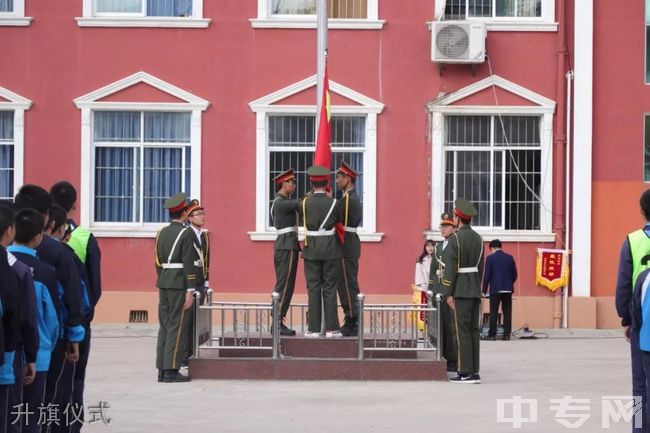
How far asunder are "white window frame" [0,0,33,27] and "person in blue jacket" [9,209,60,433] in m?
15.7

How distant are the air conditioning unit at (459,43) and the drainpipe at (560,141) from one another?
147 centimetres

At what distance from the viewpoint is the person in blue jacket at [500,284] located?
23031mm

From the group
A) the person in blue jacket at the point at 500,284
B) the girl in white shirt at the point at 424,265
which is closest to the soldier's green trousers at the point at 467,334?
the person in blue jacket at the point at 500,284

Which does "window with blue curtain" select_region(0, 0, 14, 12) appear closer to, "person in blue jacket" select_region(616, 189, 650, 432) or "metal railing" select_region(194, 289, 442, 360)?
"metal railing" select_region(194, 289, 442, 360)

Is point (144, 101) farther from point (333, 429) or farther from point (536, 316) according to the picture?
point (333, 429)

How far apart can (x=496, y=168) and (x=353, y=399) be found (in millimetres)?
10764

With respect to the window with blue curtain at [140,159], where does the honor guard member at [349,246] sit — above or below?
below

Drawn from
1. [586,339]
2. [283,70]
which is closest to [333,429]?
[586,339]

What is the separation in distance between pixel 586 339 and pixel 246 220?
6174 mm

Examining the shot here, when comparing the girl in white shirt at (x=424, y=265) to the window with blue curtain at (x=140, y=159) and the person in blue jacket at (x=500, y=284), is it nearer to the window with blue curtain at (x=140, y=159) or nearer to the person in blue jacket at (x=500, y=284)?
the person in blue jacket at (x=500, y=284)

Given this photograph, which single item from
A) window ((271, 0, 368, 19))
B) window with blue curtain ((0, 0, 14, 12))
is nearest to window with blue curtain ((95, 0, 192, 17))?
window with blue curtain ((0, 0, 14, 12))

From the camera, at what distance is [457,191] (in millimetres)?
24906

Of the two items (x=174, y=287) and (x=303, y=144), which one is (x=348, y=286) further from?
(x=303, y=144)

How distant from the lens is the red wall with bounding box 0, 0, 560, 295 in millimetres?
24688
